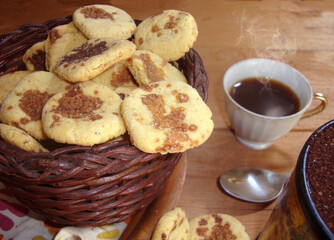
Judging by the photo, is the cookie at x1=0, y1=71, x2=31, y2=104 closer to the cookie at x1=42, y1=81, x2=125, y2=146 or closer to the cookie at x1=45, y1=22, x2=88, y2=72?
the cookie at x1=45, y1=22, x2=88, y2=72

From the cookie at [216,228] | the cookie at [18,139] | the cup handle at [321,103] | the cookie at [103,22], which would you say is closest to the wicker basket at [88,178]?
the cookie at [18,139]

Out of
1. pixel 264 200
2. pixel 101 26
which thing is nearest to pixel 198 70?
pixel 101 26

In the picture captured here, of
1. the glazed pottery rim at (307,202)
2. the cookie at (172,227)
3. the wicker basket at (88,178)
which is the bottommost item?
the cookie at (172,227)

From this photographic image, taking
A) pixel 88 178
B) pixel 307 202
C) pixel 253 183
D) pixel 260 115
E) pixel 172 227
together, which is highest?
pixel 307 202

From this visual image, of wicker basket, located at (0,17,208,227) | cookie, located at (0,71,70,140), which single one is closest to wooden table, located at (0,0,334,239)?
wicker basket, located at (0,17,208,227)

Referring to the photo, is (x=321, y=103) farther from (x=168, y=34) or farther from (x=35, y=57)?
(x=35, y=57)

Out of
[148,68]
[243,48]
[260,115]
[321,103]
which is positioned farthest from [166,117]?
[243,48]

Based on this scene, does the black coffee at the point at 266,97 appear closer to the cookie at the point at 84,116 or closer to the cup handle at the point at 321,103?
the cup handle at the point at 321,103
